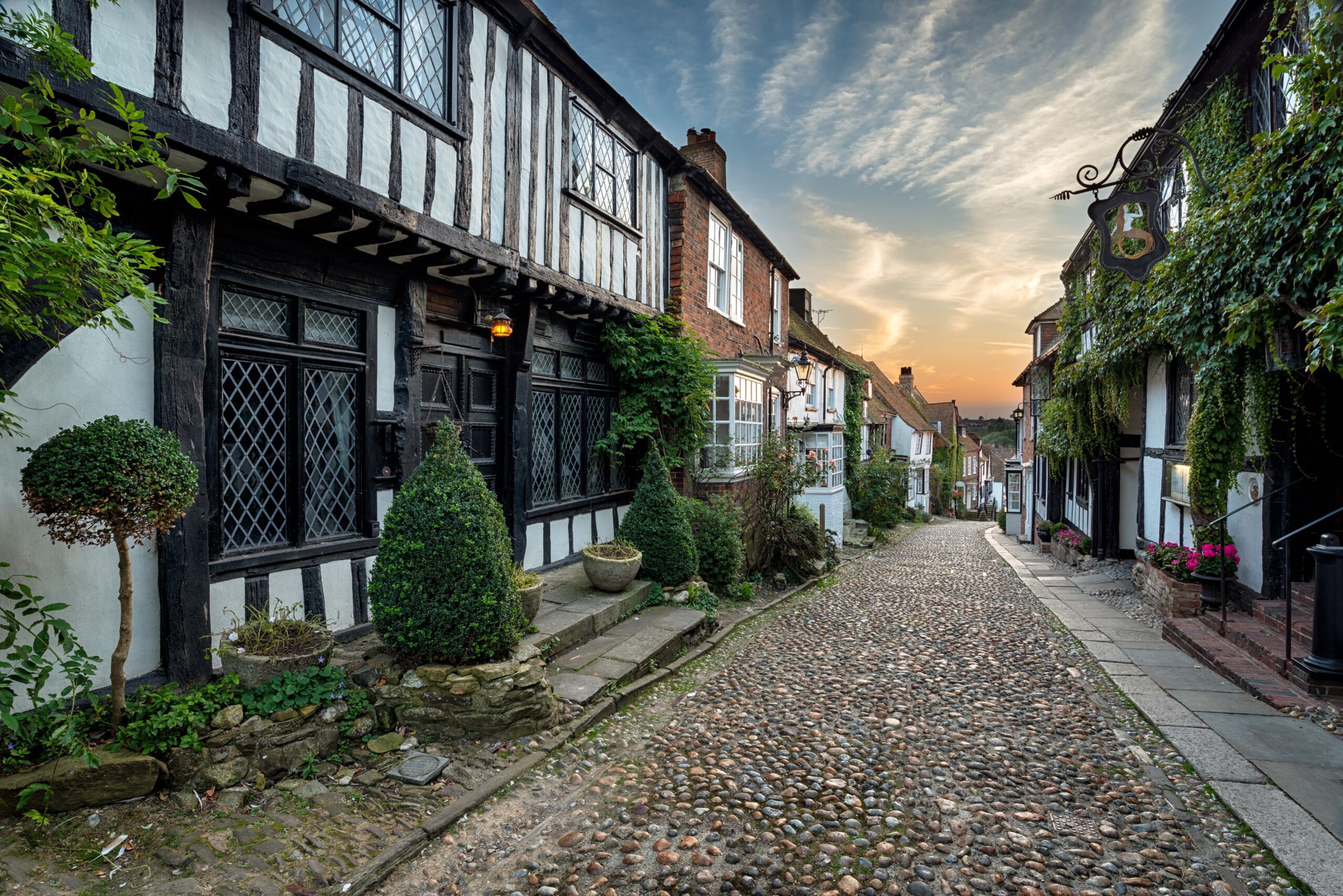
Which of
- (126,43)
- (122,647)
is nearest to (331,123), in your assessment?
(126,43)

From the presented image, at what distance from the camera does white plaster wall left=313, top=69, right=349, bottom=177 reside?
15.0ft

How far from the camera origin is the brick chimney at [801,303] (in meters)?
22.9

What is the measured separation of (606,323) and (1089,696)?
21.7ft

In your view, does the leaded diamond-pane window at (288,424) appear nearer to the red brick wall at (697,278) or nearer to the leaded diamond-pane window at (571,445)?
the leaded diamond-pane window at (571,445)

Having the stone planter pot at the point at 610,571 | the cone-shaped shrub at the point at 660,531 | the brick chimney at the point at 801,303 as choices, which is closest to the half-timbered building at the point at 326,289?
the stone planter pot at the point at 610,571

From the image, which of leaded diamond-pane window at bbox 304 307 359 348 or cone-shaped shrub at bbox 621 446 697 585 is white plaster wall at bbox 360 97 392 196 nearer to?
leaded diamond-pane window at bbox 304 307 359 348

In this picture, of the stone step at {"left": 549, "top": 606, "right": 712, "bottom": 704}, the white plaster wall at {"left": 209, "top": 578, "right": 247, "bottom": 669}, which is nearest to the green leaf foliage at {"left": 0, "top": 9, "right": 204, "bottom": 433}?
the white plaster wall at {"left": 209, "top": 578, "right": 247, "bottom": 669}

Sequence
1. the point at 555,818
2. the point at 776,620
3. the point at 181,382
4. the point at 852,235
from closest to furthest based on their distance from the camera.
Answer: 1. the point at 555,818
2. the point at 181,382
3. the point at 776,620
4. the point at 852,235

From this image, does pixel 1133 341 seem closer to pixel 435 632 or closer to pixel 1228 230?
pixel 1228 230

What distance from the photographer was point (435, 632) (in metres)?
4.25

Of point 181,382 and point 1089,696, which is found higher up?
point 181,382

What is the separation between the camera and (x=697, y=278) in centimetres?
1033

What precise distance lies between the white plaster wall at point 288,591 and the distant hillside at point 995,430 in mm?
81604

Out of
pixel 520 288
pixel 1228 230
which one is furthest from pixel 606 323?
pixel 1228 230
